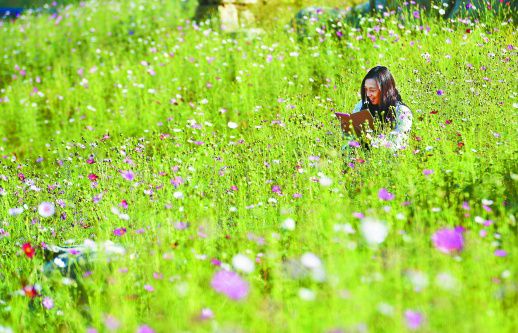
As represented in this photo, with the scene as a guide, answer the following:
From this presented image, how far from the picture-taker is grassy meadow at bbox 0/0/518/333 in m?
2.25

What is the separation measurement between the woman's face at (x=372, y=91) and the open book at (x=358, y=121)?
17.0 inches

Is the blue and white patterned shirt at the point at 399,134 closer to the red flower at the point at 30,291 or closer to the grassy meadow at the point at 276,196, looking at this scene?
the grassy meadow at the point at 276,196

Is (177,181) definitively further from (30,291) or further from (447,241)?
(447,241)

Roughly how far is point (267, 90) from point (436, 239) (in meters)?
4.40

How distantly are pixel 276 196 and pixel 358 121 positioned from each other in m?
0.92

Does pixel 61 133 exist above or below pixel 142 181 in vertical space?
below

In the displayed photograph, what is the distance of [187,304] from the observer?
94.0 inches

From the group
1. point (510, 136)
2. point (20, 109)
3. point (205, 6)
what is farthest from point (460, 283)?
point (205, 6)

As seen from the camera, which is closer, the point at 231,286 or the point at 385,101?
the point at 231,286

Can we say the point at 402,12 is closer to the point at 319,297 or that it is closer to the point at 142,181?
the point at 142,181

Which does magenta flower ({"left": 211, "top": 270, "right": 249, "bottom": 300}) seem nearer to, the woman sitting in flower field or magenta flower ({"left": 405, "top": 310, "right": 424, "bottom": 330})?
magenta flower ({"left": 405, "top": 310, "right": 424, "bottom": 330})

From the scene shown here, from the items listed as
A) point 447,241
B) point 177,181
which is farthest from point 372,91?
point 447,241

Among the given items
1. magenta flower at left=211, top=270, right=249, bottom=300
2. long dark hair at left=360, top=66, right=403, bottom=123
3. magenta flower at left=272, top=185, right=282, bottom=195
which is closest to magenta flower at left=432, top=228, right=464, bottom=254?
magenta flower at left=211, top=270, right=249, bottom=300

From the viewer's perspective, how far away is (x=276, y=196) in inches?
144
